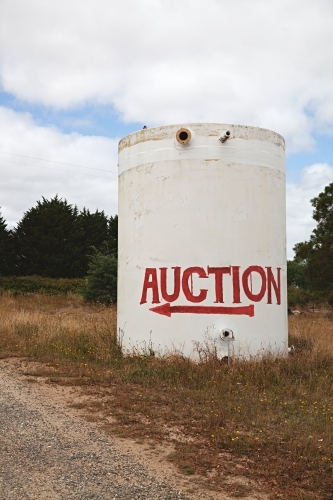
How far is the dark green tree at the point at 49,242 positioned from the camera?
32.3m

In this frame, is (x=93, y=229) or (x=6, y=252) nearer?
(x=6, y=252)

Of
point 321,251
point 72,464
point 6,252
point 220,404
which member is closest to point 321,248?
point 321,251

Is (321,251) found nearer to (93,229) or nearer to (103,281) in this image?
(103,281)

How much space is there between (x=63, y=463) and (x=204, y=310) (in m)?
4.70

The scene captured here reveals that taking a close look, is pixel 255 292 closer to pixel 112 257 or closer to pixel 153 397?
pixel 153 397

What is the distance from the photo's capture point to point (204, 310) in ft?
30.0

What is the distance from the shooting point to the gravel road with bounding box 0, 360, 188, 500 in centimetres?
424

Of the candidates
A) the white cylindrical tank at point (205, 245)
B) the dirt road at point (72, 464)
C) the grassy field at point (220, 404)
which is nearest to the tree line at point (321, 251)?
the grassy field at point (220, 404)

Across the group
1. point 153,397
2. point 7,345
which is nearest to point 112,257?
point 7,345

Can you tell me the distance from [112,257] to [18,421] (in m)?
16.8

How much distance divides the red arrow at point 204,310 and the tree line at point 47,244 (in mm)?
21998

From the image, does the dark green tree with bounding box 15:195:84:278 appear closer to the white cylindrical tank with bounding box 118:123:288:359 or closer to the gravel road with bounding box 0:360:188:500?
the white cylindrical tank with bounding box 118:123:288:359

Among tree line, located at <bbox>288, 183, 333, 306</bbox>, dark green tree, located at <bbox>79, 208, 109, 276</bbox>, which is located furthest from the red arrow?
dark green tree, located at <bbox>79, 208, 109, 276</bbox>

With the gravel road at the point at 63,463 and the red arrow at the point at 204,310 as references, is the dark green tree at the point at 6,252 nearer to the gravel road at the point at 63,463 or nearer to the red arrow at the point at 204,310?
the red arrow at the point at 204,310
